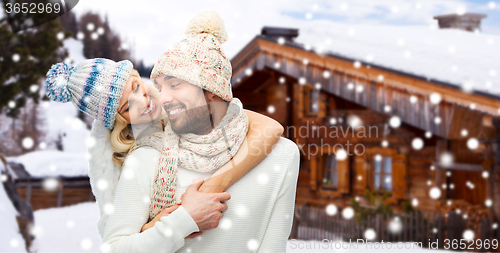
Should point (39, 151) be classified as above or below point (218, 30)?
below

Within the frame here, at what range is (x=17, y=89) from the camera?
8.15 meters

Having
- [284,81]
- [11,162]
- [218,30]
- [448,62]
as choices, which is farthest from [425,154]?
[11,162]

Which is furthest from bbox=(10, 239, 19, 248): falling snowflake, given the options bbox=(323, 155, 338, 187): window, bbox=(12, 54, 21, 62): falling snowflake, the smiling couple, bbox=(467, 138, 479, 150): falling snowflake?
bbox=(467, 138, 479, 150): falling snowflake

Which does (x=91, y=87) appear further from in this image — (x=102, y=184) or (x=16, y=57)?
(x=16, y=57)

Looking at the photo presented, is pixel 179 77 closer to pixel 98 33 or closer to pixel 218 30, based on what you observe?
pixel 218 30

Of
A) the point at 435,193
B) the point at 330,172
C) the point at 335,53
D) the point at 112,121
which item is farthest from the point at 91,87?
the point at 330,172

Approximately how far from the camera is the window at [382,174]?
880 centimetres

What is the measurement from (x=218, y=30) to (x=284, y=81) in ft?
27.9

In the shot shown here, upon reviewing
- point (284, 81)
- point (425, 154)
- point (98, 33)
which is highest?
point (98, 33)

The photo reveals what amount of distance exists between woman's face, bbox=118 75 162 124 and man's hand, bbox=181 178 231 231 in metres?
0.42

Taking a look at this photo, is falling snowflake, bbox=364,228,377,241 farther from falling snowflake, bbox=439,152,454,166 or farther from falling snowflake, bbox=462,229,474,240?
falling snowflake, bbox=439,152,454,166

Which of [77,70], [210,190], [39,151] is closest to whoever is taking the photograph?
[210,190]

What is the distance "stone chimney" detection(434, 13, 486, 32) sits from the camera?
438 inches

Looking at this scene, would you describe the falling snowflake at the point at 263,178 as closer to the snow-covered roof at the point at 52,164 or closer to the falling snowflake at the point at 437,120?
the falling snowflake at the point at 437,120
